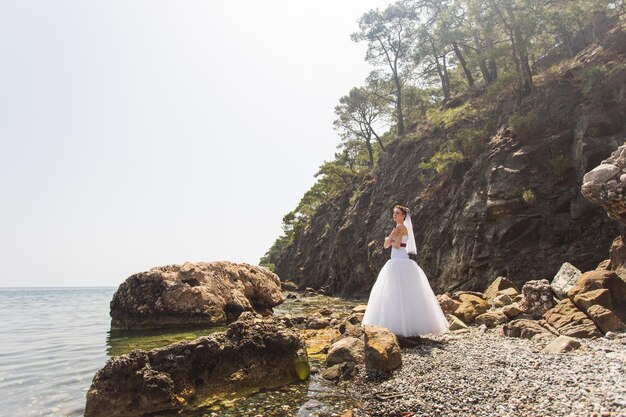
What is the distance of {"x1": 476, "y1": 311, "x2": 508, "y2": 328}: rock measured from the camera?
516 inches

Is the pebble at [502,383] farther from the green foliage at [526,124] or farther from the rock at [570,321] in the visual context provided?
the green foliage at [526,124]

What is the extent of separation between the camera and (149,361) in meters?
7.94

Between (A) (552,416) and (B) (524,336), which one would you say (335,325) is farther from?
(A) (552,416)

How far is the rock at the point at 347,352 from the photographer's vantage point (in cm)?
953

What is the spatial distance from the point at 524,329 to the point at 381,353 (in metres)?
5.10

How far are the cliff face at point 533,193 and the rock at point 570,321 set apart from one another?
10.1 metres

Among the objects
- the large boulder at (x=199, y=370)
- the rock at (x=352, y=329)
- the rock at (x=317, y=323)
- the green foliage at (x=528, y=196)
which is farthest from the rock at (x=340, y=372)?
the green foliage at (x=528, y=196)

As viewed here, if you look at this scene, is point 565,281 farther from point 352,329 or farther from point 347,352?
point 347,352

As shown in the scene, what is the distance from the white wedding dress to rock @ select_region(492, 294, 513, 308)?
5.09 metres

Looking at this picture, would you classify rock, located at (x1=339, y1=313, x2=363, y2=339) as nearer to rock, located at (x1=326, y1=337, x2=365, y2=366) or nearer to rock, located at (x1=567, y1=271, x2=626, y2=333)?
rock, located at (x1=326, y1=337, x2=365, y2=366)

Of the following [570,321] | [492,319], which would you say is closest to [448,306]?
[492,319]

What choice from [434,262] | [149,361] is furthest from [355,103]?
[149,361]

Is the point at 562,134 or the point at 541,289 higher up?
the point at 562,134

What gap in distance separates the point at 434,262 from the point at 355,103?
32.5 m
